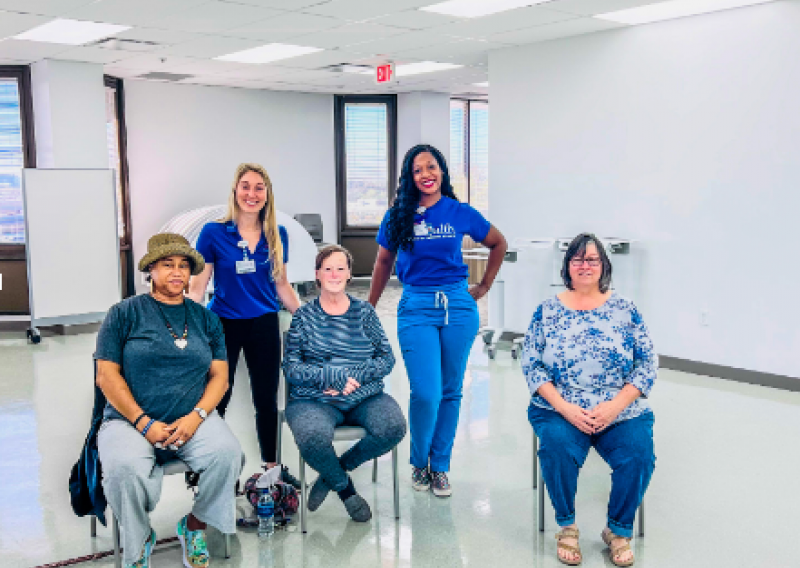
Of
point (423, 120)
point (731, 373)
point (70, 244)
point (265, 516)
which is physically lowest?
point (731, 373)

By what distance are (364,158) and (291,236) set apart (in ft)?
12.3

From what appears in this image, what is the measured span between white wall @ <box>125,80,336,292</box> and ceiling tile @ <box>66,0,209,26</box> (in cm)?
363

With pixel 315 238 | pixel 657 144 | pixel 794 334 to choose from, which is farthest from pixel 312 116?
pixel 794 334

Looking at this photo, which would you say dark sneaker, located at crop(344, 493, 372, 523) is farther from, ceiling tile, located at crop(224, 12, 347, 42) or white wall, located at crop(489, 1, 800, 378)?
ceiling tile, located at crop(224, 12, 347, 42)

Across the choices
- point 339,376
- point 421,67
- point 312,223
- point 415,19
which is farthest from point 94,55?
point 339,376

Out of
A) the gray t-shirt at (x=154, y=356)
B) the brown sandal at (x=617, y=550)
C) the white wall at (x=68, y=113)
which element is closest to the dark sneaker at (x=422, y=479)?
the brown sandal at (x=617, y=550)

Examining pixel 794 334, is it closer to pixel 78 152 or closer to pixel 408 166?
pixel 408 166

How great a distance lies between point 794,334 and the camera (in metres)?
5.35

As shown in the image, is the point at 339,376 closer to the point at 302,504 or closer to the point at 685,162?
the point at 302,504

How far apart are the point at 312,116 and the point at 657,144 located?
234 inches

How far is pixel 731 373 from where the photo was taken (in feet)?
18.7

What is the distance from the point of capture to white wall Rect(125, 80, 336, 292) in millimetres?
9547

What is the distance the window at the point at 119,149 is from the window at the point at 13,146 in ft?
3.56

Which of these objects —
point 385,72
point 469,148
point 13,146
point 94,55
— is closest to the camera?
point 94,55
